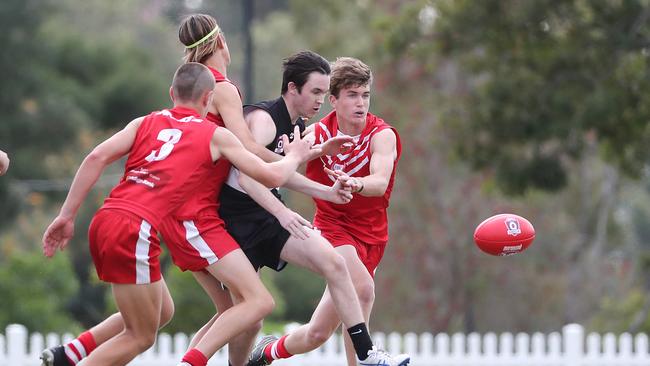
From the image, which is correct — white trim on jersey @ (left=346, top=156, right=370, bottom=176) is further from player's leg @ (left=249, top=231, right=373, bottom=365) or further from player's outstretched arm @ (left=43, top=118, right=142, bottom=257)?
player's outstretched arm @ (left=43, top=118, right=142, bottom=257)

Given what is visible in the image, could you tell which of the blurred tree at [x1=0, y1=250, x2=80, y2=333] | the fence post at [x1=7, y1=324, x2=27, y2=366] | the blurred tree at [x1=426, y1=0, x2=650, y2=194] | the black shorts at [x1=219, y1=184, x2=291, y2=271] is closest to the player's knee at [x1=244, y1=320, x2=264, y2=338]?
the black shorts at [x1=219, y1=184, x2=291, y2=271]

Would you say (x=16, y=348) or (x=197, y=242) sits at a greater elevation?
(x=197, y=242)

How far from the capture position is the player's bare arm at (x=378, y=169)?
7033mm

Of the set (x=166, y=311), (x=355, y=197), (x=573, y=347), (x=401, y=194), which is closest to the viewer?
(x=166, y=311)

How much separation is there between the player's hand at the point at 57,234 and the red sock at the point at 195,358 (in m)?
1.00

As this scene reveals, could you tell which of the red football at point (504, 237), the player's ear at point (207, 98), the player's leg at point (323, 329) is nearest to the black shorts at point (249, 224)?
the player's leg at point (323, 329)

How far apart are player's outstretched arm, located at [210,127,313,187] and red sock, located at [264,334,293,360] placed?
162 centimetres

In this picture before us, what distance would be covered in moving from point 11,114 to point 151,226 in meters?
22.0

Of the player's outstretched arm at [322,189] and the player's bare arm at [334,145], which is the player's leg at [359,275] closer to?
the player's outstretched arm at [322,189]

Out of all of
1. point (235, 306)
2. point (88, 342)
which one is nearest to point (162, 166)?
point (235, 306)

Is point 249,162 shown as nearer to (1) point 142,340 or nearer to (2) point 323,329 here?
(1) point 142,340

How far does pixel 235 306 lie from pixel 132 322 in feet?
2.10

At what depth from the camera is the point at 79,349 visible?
709cm

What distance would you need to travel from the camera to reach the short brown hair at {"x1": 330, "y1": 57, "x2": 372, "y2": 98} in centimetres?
742
